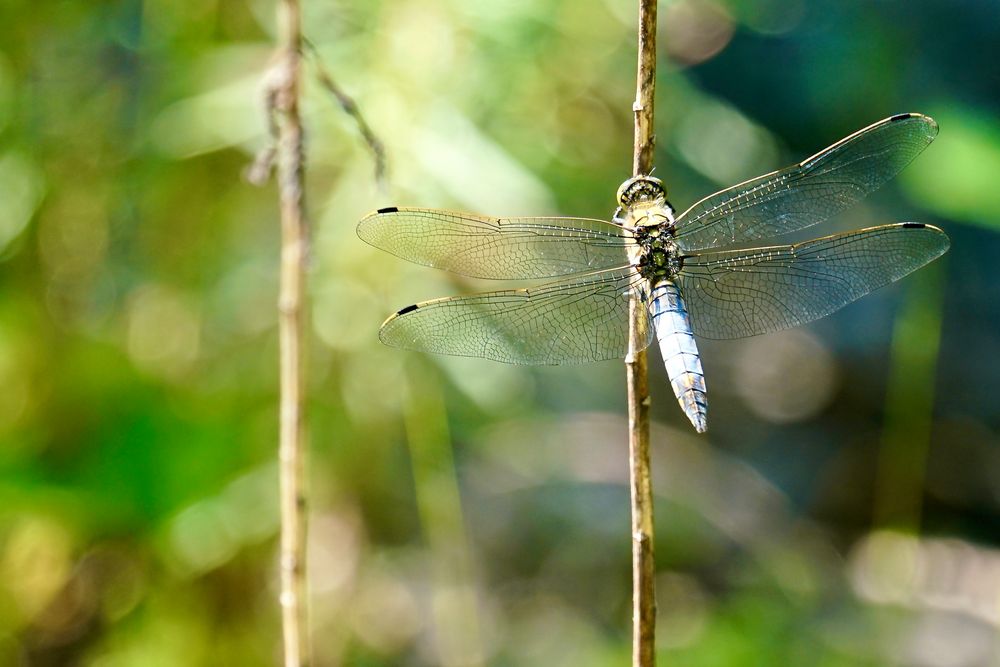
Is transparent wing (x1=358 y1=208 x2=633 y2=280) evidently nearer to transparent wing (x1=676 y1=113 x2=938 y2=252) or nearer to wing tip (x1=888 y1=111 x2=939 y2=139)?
transparent wing (x1=676 y1=113 x2=938 y2=252)

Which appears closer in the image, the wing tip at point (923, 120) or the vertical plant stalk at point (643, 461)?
the vertical plant stalk at point (643, 461)

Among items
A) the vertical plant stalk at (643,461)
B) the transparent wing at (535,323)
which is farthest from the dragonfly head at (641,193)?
the vertical plant stalk at (643,461)

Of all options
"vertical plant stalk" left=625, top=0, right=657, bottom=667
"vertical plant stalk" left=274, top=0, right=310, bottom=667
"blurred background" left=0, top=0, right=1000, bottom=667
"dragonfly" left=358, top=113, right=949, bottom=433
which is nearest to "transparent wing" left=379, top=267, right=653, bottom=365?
"dragonfly" left=358, top=113, right=949, bottom=433

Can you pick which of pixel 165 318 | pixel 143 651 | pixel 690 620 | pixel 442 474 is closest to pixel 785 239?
pixel 690 620

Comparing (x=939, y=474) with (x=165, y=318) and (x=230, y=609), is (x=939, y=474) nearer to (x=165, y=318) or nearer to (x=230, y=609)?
(x=230, y=609)

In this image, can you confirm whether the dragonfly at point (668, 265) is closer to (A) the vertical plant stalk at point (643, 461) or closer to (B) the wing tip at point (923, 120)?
(B) the wing tip at point (923, 120)

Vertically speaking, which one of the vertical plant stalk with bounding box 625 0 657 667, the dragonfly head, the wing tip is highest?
the wing tip
